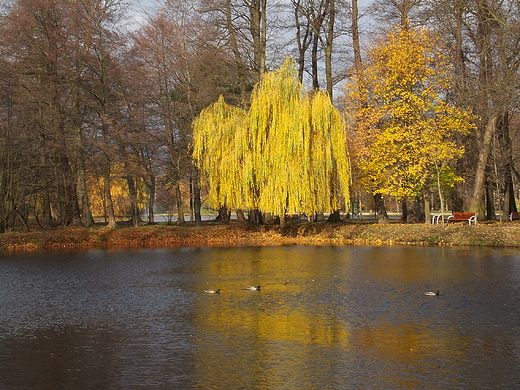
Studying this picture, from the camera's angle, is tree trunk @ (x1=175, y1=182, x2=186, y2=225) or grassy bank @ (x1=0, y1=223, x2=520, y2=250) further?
tree trunk @ (x1=175, y1=182, x2=186, y2=225)

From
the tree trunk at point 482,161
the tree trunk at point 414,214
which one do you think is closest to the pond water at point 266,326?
the tree trunk at point 482,161

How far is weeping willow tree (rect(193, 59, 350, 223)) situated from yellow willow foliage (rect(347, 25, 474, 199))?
247cm

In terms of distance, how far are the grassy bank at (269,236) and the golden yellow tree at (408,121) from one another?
260 centimetres

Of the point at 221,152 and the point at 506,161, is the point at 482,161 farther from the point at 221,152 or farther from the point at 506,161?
the point at 221,152

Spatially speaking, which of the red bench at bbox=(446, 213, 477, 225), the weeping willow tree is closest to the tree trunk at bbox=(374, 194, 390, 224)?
the weeping willow tree

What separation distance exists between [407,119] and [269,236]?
375 inches

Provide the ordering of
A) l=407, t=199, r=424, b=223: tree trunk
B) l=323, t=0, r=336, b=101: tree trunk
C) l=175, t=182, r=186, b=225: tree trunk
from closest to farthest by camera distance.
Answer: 1. l=407, t=199, r=424, b=223: tree trunk
2. l=323, t=0, r=336, b=101: tree trunk
3. l=175, t=182, r=186, b=225: tree trunk

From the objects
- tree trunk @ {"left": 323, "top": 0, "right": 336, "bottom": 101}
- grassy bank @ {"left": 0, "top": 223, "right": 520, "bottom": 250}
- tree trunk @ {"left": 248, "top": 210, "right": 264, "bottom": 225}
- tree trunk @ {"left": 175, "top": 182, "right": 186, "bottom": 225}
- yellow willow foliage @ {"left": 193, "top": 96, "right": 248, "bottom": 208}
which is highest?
tree trunk @ {"left": 323, "top": 0, "right": 336, "bottom": 101}

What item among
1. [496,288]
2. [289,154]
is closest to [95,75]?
[289,154]

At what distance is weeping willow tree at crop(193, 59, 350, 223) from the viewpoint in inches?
1154

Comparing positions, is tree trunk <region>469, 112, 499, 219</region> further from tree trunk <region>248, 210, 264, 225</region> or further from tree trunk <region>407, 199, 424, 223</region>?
tree trunk <region>248, 210, 264, 225</region>

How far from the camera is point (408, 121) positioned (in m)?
31.8

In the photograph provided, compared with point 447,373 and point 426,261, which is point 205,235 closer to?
point 426,261

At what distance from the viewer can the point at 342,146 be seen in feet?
98.0
